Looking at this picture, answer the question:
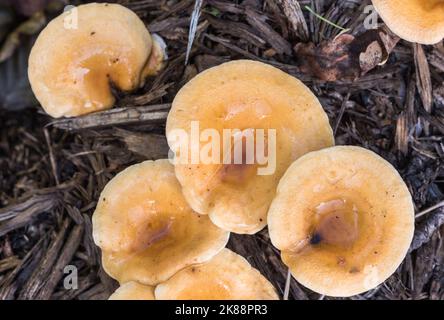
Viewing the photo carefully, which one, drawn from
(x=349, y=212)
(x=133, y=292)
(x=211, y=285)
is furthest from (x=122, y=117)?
(x=349, y=212)

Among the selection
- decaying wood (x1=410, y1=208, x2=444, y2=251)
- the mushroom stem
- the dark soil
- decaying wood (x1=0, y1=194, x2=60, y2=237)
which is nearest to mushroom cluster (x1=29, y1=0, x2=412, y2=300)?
the mushroom stem

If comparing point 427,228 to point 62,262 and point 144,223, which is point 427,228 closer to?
point 144,223

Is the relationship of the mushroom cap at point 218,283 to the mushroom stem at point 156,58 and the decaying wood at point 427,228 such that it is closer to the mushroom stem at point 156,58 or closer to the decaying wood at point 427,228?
the decaying wood at point 427,228

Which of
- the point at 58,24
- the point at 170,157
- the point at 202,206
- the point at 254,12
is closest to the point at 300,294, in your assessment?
the point at 202,206

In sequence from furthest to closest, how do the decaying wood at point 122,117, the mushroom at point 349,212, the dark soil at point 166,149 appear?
the decaying wood at point 122,117 → the dark soil at point 166,149 → the mushroom at point 349,212

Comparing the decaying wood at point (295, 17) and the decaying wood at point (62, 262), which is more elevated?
the decaying wood at point (295, 17)

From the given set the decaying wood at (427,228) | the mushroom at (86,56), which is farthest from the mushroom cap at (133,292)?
the decaying wood at (427,228)

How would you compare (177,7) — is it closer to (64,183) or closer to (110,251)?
(64,183)
